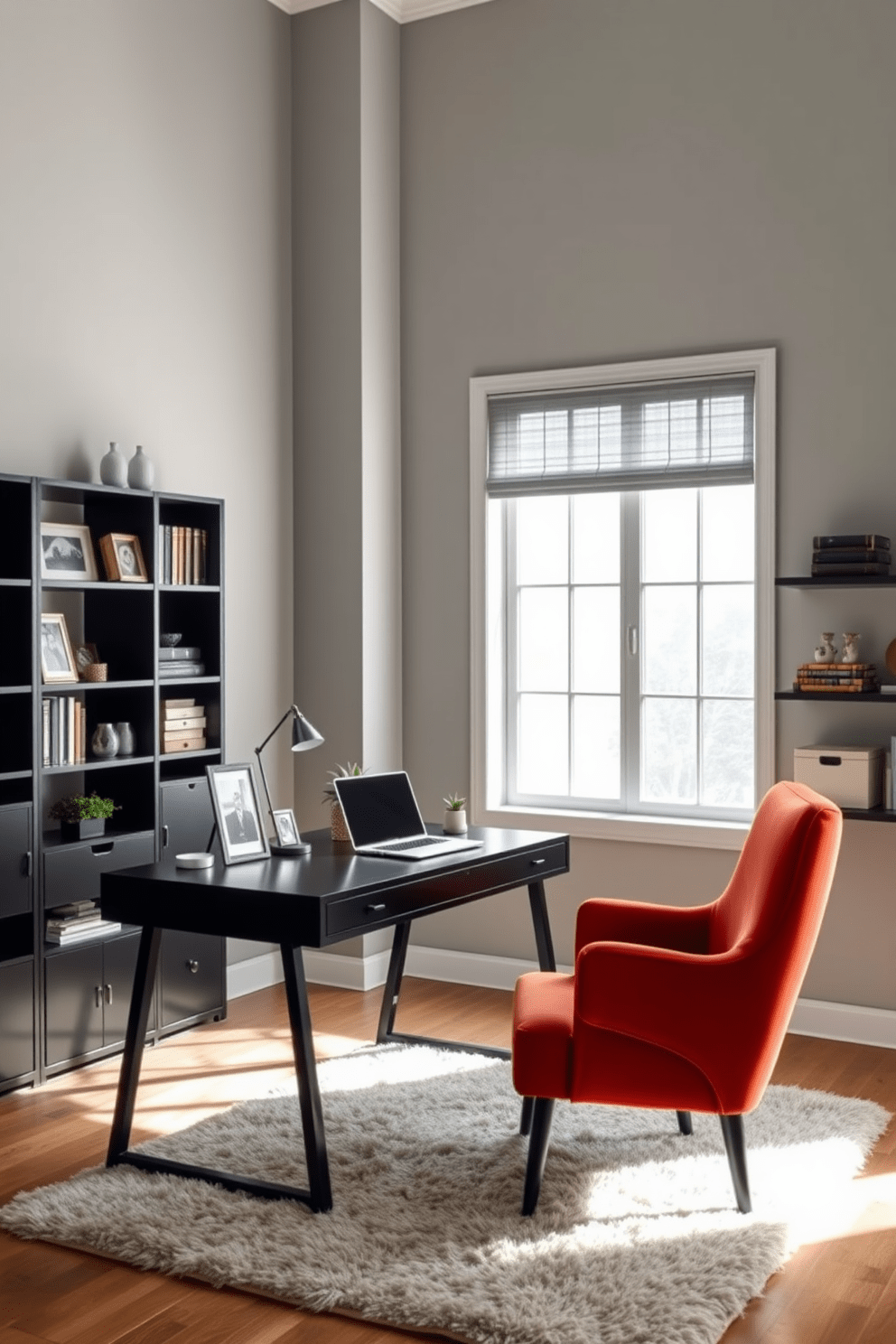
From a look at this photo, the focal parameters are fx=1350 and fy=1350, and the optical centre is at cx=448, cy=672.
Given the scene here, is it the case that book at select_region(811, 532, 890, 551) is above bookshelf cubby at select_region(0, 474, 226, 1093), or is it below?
above

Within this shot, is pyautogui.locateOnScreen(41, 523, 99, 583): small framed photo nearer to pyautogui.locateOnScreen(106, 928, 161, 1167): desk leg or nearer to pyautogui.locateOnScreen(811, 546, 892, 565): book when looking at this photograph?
pyautogui.locateOnScreen(106, 928, 161, 1167): desk leg

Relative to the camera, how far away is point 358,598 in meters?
5.35

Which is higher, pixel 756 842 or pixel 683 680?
pixel 683 680

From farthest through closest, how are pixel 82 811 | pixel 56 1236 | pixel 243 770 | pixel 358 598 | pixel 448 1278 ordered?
pixel 358 598 < pixel 82 811 < pixel 243 770 < pixel 56 1236 < pixel 448 1278

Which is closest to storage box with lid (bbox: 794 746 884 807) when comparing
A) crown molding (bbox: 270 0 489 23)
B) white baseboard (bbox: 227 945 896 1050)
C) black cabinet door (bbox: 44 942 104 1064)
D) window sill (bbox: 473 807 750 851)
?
window sill (bbox: 473 807 750 851)

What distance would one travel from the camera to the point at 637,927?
3680 mm

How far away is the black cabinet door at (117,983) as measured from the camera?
4.41m

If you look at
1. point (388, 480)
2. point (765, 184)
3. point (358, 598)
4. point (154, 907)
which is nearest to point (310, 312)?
point (388, 480)

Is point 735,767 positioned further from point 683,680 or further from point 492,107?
point 492,107

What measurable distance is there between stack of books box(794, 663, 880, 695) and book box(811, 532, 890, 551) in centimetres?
39

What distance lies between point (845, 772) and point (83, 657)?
2.53 meters

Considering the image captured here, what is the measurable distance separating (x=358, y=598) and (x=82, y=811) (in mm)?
1503

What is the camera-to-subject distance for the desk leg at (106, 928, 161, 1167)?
344 centimetres

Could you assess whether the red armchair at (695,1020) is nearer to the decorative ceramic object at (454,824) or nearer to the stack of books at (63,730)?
the decorative ceramic object at (454,824)
